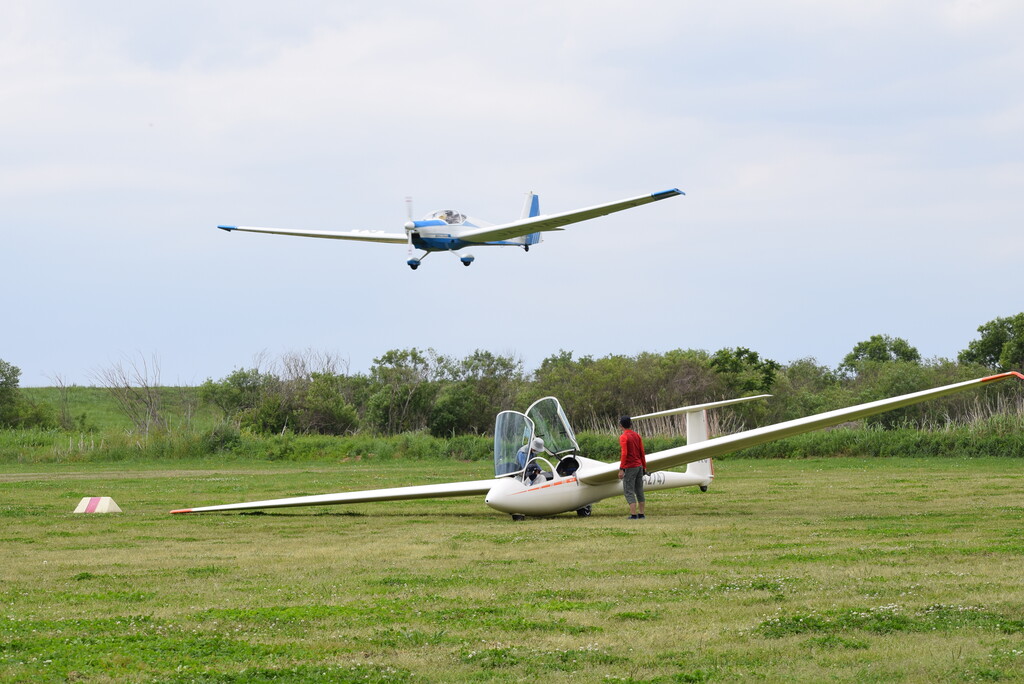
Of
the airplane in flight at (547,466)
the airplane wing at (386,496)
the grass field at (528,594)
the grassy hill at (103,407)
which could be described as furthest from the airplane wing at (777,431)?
the grassy hill at (103,407)

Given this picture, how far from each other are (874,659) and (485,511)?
431 inches

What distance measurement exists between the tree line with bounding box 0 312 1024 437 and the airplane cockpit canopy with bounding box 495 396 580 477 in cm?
1907

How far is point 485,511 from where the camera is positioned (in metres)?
16.4

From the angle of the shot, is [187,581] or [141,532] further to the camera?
[141,532]

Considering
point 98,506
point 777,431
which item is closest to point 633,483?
point 777,431

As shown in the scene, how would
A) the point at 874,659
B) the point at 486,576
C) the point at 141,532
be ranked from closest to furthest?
the point at 874,659 < the point at 486,576 < the point at 141,532

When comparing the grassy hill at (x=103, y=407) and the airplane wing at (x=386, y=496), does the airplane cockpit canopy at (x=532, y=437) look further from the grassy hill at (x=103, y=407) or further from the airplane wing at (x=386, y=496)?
the grassy hill at (x=103, y=407)

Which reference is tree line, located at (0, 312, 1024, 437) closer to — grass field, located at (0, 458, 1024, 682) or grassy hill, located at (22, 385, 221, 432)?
grassy hill, located at (22, 385, 221, 432)

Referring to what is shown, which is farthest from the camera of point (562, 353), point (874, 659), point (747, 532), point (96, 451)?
point (562, 353)

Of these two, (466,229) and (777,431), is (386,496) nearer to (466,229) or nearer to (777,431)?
(777,431)

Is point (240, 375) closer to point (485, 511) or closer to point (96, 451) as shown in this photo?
point (96, 451)

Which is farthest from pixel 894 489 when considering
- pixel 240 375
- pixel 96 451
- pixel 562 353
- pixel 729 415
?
pixel 240 375

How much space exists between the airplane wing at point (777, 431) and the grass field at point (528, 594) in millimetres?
696

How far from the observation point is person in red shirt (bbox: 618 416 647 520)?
46.4ft
